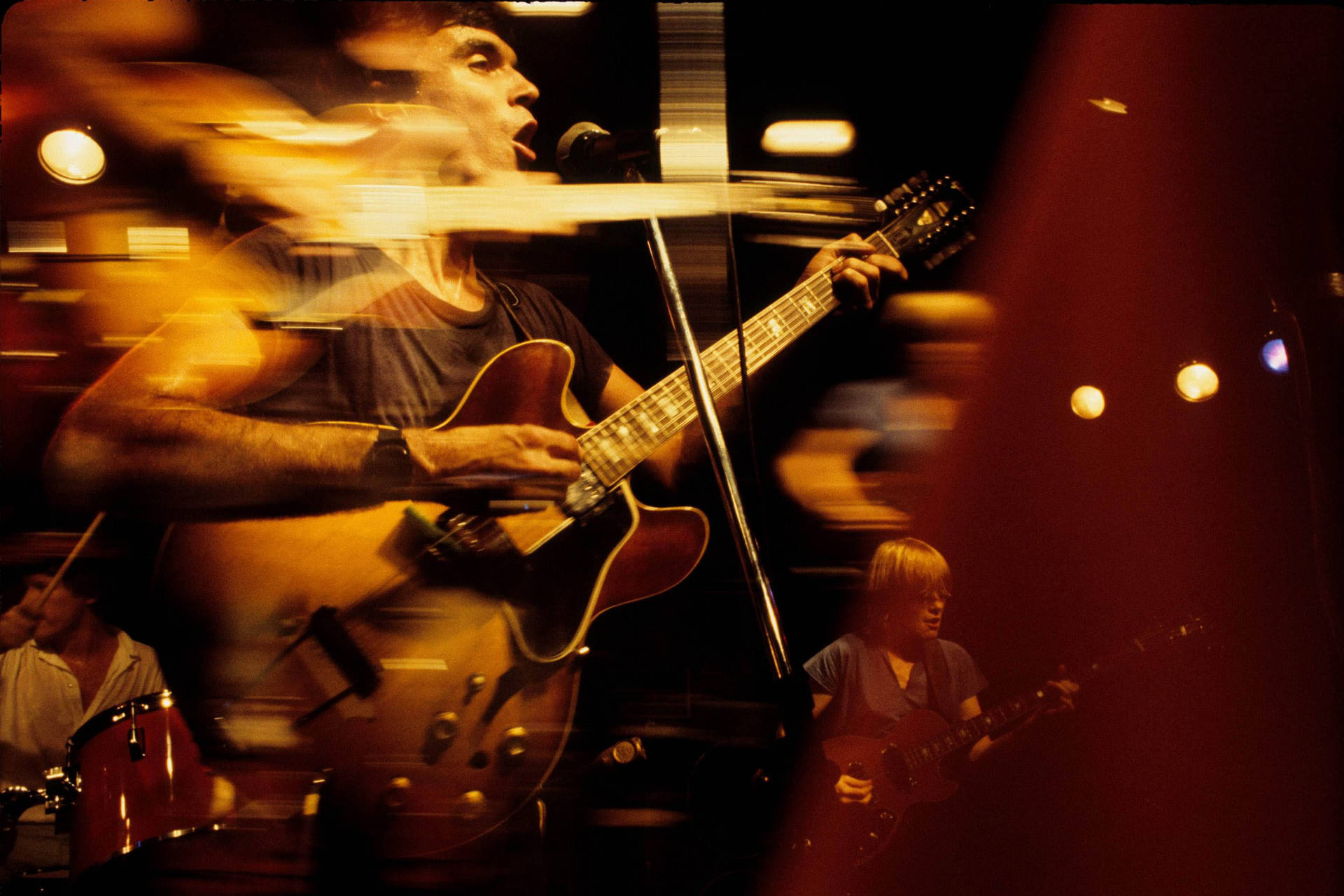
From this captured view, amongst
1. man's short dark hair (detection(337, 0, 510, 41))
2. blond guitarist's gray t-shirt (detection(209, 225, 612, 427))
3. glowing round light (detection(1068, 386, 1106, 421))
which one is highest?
man's short dark hair (detection(337, 0, 510, 41))

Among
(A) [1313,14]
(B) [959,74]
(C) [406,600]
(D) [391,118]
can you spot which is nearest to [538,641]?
(C) [406,600]

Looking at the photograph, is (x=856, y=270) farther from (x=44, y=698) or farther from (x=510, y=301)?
(x=44, y=698)

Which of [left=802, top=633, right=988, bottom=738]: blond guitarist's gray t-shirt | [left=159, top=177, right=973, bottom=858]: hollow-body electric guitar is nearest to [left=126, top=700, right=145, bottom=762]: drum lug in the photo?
[left=159, top=177, right=973, bottom=858]: hollow-body electric guitar

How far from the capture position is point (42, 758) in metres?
1.50

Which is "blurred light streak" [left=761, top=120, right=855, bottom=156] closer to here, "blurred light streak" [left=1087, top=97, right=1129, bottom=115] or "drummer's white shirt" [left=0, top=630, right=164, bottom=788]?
"blurred light streak" [left=1087, top=97, right=1129, bottom=115]

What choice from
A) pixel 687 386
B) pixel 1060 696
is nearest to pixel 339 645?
pixel 687 386

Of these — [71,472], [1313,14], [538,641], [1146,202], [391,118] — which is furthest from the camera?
[1146,202]

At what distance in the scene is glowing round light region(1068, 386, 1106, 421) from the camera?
1896mm

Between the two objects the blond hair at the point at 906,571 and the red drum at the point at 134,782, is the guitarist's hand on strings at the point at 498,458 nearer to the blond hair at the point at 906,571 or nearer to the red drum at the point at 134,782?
the red drum at the point at 134,782

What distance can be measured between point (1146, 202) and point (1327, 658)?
130cm

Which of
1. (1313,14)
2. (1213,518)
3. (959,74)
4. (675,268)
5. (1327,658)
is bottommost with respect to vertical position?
(1327,658)

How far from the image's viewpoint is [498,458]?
1306mm

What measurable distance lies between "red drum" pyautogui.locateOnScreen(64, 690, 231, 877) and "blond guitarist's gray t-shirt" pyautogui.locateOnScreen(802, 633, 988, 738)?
3.94ft

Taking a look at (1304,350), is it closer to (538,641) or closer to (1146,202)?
(1146,202)
